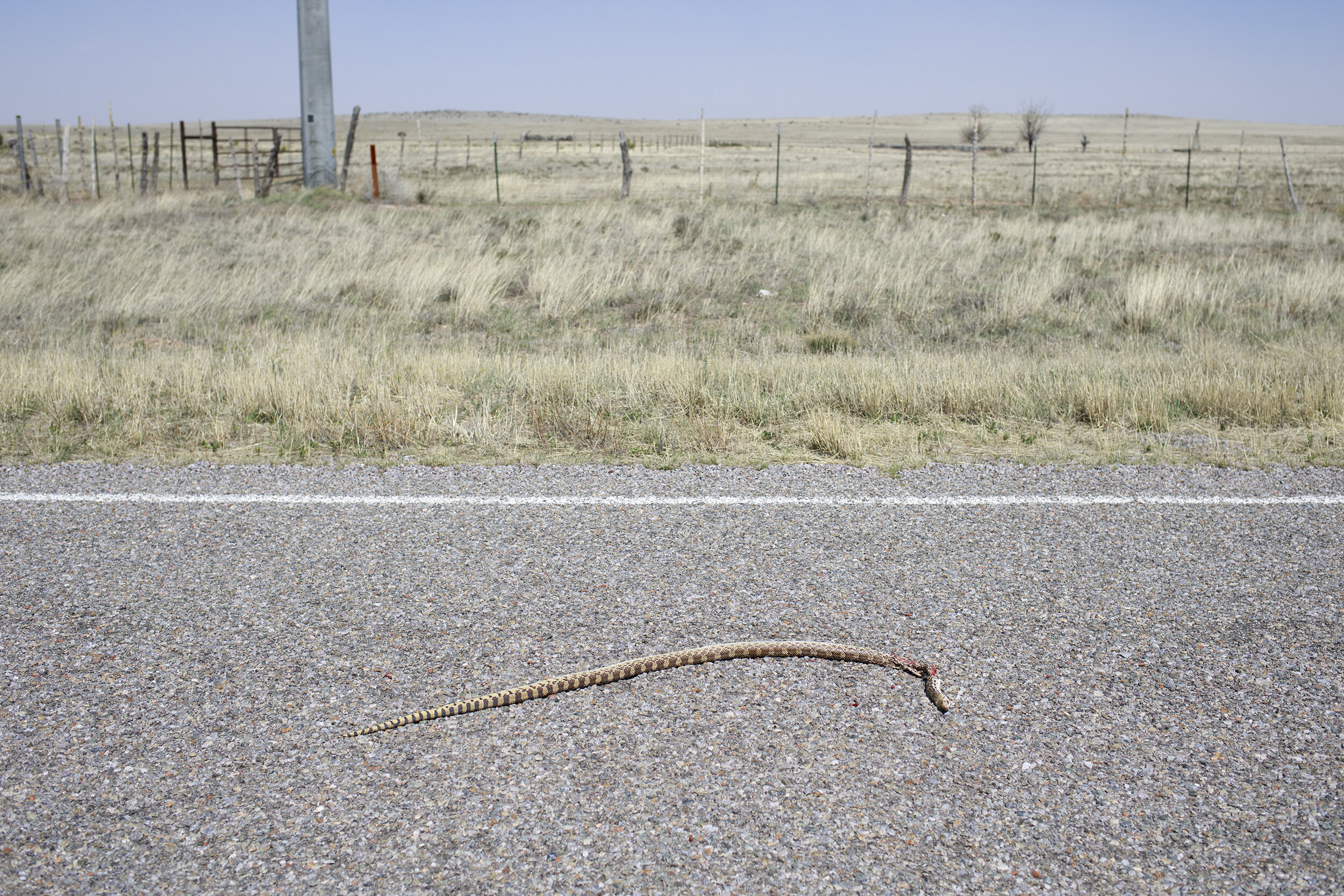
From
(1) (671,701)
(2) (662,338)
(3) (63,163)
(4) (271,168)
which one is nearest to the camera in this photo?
(1) (671,701)

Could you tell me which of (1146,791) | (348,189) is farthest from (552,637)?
(348,189)

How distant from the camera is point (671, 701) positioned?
3398 millimetres

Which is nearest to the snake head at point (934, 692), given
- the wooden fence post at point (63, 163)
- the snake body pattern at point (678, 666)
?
the snake body pattern at point (678, 666)

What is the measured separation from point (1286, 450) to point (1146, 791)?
4.68 m

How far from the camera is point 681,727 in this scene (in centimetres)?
324

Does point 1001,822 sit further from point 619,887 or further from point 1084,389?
point 1084,389

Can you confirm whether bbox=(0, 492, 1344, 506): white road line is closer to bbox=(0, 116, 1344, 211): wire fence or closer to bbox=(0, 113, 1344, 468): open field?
bbox=(0, 113, 1344, 468): open field

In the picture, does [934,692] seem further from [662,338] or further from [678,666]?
[662,338]

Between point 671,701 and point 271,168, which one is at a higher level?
point 271,168

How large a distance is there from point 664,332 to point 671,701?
793 cm

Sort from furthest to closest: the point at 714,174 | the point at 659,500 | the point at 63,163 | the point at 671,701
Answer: the point at 714,174
the point at 63,163
the point at 659,500
the point at 671,701

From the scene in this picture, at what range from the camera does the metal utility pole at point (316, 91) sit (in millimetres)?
23812

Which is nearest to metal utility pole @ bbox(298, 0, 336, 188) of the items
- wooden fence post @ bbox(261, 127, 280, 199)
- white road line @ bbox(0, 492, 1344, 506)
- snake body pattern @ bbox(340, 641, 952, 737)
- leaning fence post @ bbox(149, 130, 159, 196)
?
wooden fence post @ bbox(261, 127, 280, 199)

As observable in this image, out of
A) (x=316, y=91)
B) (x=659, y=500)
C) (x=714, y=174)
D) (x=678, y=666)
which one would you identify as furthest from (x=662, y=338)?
(x=714, y=174)
